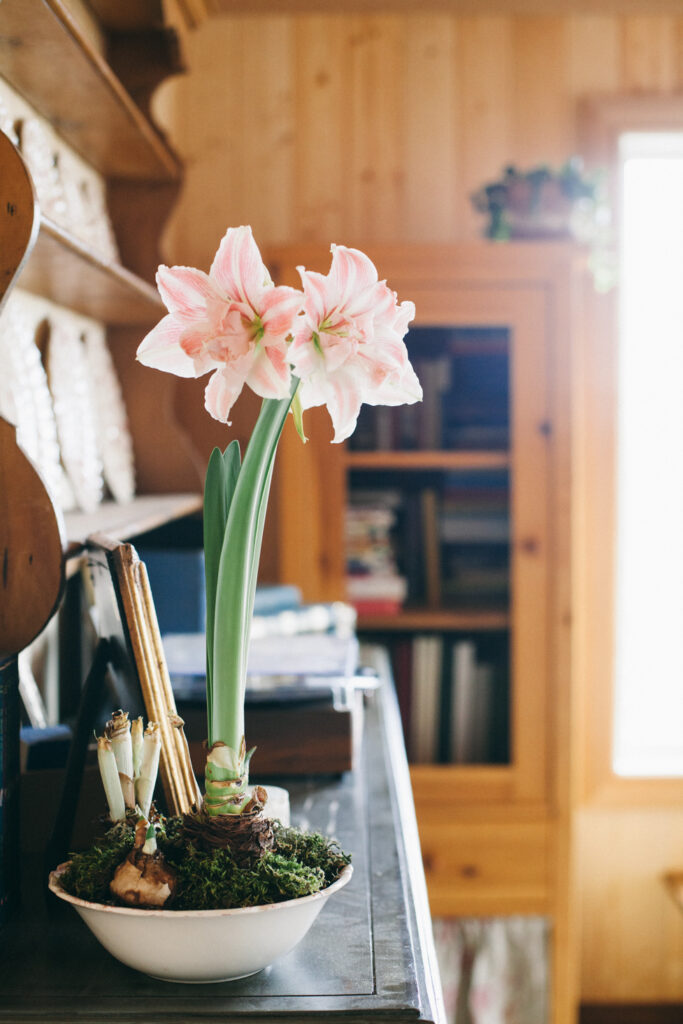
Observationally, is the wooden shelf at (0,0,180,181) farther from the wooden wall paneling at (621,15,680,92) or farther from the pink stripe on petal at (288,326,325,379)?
the wooden wall paneling at (621,15,680,92)

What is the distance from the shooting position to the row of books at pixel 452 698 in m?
2.13

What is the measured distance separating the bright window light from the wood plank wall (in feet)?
0.78

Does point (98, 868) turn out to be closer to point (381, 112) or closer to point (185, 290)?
point (185, 290)

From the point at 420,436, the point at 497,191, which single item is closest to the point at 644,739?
the point at 420,436

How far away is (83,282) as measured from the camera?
1.36 m

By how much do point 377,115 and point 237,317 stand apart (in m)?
1.90

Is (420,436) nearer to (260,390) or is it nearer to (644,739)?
(644,739)

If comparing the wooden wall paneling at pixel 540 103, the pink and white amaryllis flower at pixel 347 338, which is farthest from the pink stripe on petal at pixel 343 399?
the wooden wall paneling at pixel 540 103

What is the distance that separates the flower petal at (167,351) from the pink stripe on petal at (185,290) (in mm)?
17

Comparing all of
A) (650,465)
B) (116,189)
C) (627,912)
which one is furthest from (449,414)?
(627,912)

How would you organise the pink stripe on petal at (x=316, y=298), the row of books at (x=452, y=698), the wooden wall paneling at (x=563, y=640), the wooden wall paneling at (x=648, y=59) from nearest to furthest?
the pink stripe on petal at (x=316, y=298) → the wooden wall paneling at (x=563, y=640) → the row of books at (x=452, y=698) → the wooden wall paneling at (x=648, y=59)

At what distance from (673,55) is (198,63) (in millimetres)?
1192

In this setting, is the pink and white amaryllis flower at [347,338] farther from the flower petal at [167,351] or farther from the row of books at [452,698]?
the row of books at [452,698]

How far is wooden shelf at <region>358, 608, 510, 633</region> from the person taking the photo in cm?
213
